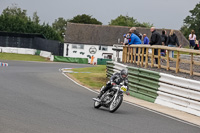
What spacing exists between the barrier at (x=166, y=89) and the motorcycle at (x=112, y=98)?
2.64m

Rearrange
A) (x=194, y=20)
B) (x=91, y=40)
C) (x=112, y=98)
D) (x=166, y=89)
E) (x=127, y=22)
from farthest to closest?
1. (x=127, y=22)
2. (x=194, y=20)
3. (x=91, y=40)
4. (x=166, y=89)
5. (x=112, y=98)

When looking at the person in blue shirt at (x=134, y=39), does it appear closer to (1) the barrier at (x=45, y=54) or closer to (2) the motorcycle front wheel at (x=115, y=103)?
(2) the motorcycle front wheel at (x=115, y=103)

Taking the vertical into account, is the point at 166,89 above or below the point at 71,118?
above

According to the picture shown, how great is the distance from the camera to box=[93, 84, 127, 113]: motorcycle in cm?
1316

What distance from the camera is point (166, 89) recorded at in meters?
16.6

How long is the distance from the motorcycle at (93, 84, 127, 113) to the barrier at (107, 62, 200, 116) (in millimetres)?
2643

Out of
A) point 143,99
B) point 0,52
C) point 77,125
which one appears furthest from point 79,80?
point 0,52

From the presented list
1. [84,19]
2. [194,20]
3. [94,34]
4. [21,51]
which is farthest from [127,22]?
[21,51]

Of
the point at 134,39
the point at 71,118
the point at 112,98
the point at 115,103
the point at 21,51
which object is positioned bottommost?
the point at 71,118

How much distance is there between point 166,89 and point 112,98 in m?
3.69

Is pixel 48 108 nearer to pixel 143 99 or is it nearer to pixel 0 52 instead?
pixel 143 99

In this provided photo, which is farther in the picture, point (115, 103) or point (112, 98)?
point (112, 98)

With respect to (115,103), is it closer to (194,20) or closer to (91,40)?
(91,40)

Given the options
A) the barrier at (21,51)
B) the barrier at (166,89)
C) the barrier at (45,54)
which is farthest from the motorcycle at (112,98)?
the barrier at (21,51)
